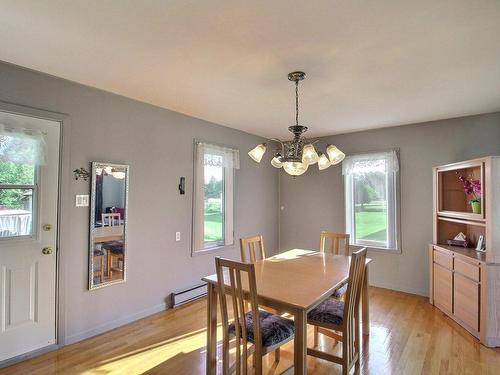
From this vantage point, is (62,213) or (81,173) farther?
(81,173)

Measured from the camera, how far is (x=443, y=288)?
3389 millimetres

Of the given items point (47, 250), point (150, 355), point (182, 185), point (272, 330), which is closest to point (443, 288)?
point (272, 330)

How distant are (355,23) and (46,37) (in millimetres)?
2057

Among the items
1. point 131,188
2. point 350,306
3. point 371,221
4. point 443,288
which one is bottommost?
point 443,288

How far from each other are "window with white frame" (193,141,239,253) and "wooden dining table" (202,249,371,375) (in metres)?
1.36

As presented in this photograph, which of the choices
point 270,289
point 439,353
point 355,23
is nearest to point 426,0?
point 355,23

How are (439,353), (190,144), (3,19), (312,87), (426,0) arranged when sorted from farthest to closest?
(190,144)
(312,87)
(439,353)
(3,19)
(426,0)

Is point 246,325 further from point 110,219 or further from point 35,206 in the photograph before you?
point 35,206

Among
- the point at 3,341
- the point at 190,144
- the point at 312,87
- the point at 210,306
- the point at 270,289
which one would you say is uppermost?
the point at 312,87

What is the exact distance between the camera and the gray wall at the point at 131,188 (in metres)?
2.65

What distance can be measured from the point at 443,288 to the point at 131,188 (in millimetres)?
3822

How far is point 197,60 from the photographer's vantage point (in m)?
2.26

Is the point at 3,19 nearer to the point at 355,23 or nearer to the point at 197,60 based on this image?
the point at 197,60

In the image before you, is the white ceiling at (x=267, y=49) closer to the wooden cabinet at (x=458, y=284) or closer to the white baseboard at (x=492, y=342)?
the wooden cabinet at (x=458, y=284)
